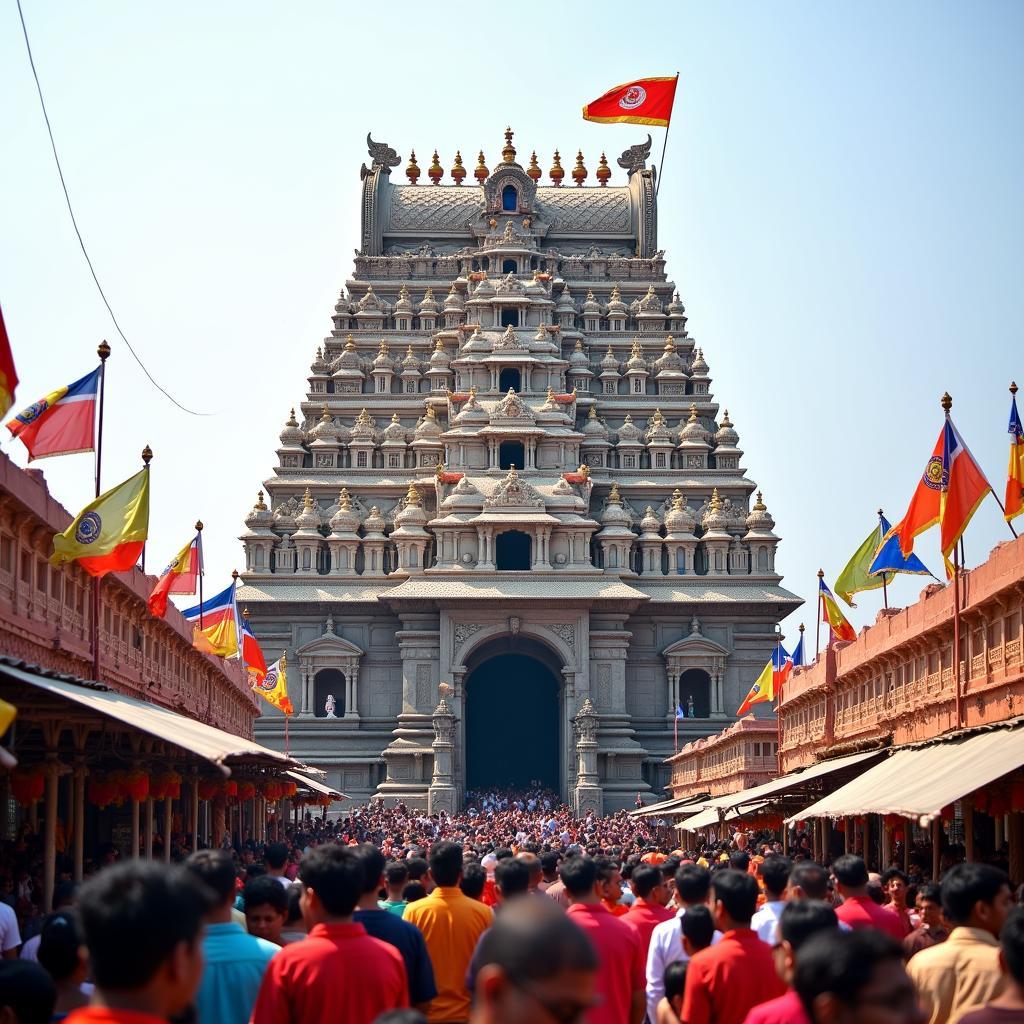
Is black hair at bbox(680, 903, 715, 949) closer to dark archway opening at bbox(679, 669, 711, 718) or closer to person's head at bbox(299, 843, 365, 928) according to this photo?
person's head at bbox(299, 843, 365, 928)

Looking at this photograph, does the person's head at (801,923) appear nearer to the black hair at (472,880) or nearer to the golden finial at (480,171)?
the black hair at (472,880)

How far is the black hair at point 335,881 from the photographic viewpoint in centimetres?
897

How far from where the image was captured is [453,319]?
301ft

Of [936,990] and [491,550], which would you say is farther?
[491,550]

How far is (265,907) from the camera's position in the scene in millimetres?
11500

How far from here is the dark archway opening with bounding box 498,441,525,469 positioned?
8412 centimetres

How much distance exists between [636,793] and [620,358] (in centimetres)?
2627

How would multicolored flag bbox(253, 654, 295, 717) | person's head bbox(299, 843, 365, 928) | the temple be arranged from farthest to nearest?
1. the temple
2. multicolored flag bbox(253, 654, 295, 717)
3. person's head bbox(299, 843, 365, 928)

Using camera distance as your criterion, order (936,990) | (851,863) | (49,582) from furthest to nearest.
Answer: (49,582) → (851,863) → (936,990)

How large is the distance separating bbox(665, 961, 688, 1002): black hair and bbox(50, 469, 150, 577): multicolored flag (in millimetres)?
18742

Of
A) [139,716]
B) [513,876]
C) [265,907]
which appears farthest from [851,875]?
[139,716]

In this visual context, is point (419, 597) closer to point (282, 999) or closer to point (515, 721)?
point (515, 721)

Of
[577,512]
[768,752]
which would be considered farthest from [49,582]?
[577,512]

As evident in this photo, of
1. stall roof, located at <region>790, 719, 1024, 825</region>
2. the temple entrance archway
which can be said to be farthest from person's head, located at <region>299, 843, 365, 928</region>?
the temple entrance archway
